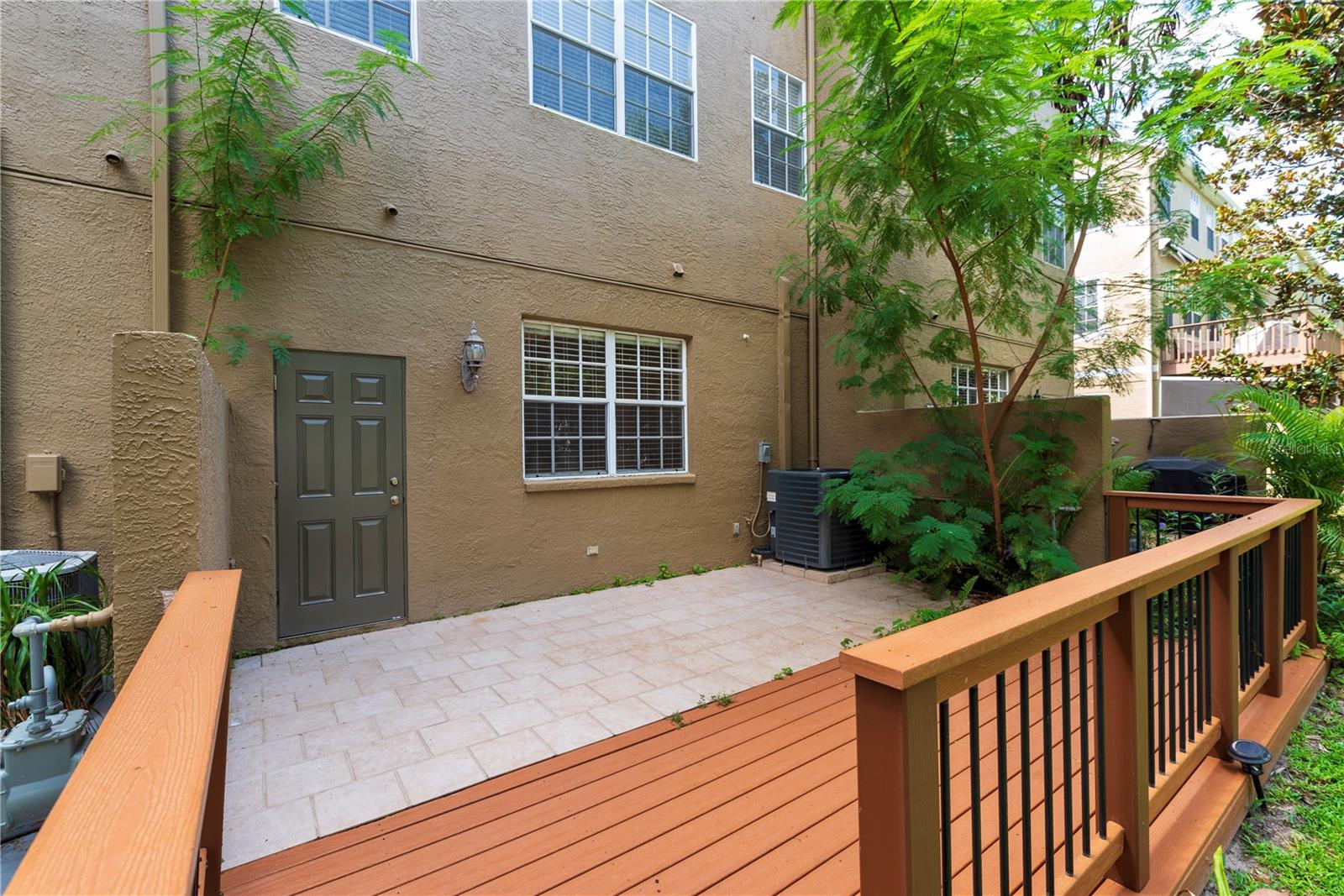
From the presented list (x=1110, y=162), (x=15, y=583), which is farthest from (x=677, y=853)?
(x=1110, y=162)

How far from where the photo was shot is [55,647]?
2529 millimetres

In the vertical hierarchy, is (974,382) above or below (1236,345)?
below

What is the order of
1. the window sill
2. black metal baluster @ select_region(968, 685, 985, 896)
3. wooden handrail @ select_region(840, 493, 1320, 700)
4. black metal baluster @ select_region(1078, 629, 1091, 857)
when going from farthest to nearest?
the window sill → black metal baluster @ select_region(1078, 629, 1091, 857) → black metal baluster @ select_region(968, 685, 985, 896) → wooden handrail @ select_region(840, 493, 1320, 700)

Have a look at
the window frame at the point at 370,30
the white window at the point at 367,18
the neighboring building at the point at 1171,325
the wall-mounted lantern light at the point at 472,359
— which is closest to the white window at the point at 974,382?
the neighboring building at the point at 1171,325

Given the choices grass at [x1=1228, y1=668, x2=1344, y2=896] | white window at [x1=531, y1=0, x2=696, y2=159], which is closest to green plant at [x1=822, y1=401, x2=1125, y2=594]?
grass at [x1=1228, y1=668, x2=1344, y2=896]

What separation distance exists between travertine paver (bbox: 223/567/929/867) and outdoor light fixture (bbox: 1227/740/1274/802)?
6.38 feet

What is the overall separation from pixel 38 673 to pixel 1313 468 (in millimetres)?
6886

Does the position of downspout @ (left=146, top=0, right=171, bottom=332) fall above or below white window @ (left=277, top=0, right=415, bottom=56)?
below

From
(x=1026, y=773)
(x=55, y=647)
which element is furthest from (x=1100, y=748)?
(x=55, y=647)

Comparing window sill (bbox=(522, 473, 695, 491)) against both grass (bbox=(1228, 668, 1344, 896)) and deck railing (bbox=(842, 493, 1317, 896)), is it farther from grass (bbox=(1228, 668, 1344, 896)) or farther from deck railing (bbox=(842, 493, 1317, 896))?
grass (bbox=(1228, 668, 1344, 896))

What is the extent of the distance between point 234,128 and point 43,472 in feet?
7.59

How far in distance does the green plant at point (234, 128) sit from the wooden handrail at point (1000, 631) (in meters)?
4.33

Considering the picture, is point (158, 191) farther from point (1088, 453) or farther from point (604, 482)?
point (1088, 453)

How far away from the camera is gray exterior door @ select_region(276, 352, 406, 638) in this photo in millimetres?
4109
